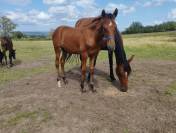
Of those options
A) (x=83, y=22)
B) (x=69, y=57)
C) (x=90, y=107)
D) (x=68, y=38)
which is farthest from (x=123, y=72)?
(x=83, y=22)

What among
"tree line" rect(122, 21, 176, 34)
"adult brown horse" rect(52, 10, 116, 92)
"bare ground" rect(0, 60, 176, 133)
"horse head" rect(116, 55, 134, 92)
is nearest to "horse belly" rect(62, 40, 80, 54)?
"adult brown horse" rect(52, 10, 116, 92)

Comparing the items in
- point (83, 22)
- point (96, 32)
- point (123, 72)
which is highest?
point (83, 22)

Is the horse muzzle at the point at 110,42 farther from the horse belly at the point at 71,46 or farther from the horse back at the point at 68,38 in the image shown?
the horse belly at the point at 71,46

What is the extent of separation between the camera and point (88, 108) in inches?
319

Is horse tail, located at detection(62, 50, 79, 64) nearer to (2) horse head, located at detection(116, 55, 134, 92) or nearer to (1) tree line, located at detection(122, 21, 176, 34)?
(2) horse head, located at detection(116, 55, 134, 92)

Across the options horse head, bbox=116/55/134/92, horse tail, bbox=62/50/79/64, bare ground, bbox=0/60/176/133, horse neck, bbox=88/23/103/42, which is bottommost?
bare ground, bbox=0/60/176/133

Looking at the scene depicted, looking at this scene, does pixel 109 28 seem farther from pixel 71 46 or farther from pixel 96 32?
pixel 71 46

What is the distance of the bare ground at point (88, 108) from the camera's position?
7133mm

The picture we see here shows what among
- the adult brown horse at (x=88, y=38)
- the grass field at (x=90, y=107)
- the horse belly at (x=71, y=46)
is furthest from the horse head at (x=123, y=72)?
the horse belly at (x=71, y=46)

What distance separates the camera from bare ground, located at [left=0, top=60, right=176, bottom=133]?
7133 millimetres

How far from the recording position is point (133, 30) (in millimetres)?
69875

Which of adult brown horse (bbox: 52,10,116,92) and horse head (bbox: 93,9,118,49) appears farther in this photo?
adult brown horse (bbox: 52,10,116,92)

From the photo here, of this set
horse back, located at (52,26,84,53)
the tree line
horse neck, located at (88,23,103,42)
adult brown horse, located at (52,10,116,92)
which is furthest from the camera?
the tree line

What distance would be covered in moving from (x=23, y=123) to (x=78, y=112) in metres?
1.28
